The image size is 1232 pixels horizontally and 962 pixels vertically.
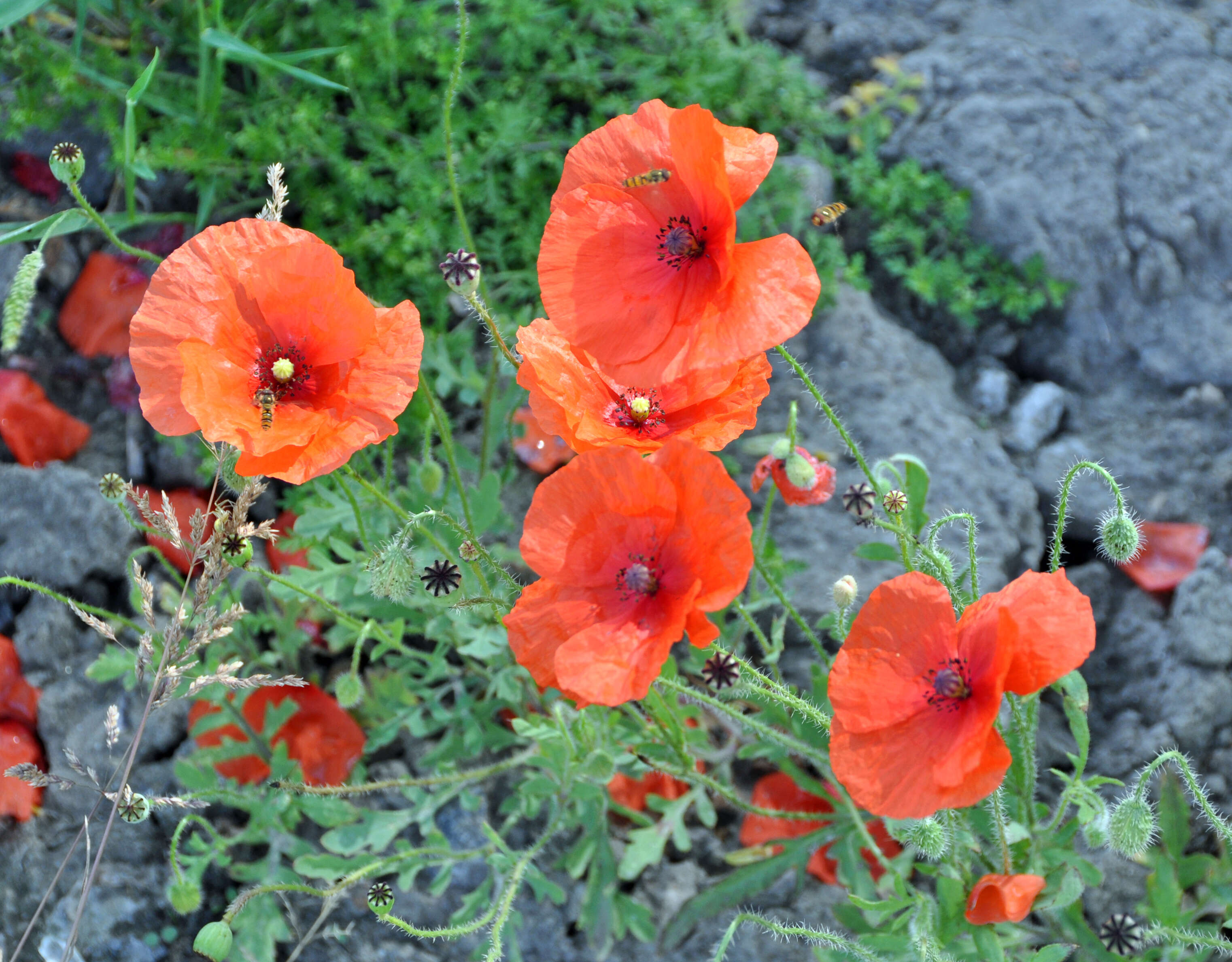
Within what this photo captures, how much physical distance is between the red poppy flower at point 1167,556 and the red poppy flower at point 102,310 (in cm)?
364

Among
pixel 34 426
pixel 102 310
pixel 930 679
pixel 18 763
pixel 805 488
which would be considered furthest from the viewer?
pixel 102 310

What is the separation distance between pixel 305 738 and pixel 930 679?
204 centimetres

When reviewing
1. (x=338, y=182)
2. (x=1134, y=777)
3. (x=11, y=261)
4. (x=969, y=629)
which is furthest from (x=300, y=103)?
(x=1134, y=777)

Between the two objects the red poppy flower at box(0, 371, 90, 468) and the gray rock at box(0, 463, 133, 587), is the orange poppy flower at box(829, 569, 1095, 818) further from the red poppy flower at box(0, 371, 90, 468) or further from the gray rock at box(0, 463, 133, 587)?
the red poppy flower at box(0, 371, 90, 468)

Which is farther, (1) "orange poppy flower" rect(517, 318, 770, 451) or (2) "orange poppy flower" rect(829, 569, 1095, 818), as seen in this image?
(1) "orange poppy flower" rect(517, 318, 770, 451)

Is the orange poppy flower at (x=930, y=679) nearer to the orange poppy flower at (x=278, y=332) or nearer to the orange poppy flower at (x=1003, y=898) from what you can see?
the orange poppy flower at (x=1003, y=898)

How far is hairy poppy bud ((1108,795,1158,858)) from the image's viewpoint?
2.21 m

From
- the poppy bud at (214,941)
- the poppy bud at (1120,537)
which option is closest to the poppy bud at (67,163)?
the poppy bud at (214,941)

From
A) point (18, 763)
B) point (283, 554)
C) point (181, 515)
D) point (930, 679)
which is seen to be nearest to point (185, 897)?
point (18, 763)

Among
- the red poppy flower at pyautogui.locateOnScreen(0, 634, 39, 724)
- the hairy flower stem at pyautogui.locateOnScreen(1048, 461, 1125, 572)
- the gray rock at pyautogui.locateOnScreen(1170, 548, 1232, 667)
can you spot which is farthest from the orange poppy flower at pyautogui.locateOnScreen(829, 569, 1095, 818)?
the red poppy flower at pyautogui.locateOnScreen(0, 634, 39, 724)

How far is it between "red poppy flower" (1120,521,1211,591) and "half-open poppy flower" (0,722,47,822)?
3.57 m

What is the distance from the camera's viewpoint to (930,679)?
2082 millimetres

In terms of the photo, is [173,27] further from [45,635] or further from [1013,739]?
[1013,739]

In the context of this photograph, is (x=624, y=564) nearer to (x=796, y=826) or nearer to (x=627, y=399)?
(x=627, y=399)
